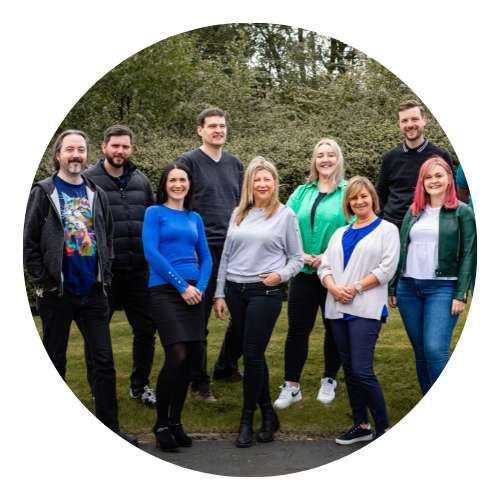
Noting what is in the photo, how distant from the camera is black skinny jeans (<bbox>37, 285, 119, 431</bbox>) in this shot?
3.83m

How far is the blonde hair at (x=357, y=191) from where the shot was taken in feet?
12.2

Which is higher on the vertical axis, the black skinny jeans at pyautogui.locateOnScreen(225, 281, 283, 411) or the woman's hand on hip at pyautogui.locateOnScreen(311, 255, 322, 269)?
the woman's hand on hip at pyautogui.locateOnScreen(311, 255, 322, 269)

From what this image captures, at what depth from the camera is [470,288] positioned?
13.3 feet

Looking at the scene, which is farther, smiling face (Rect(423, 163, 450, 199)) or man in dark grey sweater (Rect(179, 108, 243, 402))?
man in dark grey sweater (Rect(179, 108, 243, 402))

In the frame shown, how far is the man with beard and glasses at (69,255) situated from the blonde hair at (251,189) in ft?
2.49

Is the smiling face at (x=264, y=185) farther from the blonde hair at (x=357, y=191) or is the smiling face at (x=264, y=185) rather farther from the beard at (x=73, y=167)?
the beard at (x=73, y=167)

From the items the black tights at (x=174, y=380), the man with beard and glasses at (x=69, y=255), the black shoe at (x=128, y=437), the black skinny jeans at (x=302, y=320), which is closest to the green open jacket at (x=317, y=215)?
the black skinny jeans at (x=302, y=320)

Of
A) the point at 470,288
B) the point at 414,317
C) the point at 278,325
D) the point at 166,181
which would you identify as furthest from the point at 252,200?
the point at 470,288

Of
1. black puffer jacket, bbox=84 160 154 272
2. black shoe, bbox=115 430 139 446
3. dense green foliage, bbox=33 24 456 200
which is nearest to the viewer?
black shoe, bbox=115 430 139 446

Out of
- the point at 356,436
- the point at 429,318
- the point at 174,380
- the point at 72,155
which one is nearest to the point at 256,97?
the point at 72,155

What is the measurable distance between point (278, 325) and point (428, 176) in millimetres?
1164

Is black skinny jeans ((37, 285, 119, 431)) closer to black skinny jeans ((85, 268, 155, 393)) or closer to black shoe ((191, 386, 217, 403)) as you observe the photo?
black skinny jeans ((85, 268, 155, 393))

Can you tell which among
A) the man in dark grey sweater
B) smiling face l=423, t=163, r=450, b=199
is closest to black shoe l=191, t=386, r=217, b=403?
the man in dark grey sweater

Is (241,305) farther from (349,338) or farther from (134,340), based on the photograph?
(134,340)
